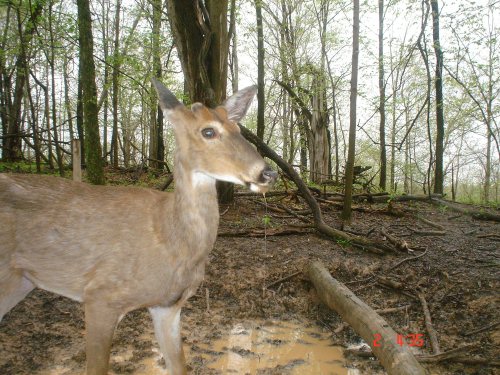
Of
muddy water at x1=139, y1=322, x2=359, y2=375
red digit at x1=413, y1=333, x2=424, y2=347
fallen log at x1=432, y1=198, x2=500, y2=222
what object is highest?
fallen log at x1=432, y1=198, x2=500, y2=222

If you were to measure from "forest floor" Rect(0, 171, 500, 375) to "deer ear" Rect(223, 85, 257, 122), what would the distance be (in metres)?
2.77

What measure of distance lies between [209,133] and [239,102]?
2.90ft

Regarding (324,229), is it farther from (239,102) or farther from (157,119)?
(157,119)

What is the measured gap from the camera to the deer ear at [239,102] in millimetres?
3760

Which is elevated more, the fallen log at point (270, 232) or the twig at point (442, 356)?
the fallen log at point (270, 232)

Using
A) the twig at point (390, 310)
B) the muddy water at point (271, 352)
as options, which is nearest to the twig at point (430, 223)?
the twig at point (390, 310)

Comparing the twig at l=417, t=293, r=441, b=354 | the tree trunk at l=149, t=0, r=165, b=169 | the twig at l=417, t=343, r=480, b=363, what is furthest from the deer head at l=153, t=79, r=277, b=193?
the tree trunk at l=149, t=0, r=165, b=169

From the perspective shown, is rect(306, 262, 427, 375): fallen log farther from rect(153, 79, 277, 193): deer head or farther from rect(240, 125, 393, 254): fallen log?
rect(153, 79, 277, 193): deer head

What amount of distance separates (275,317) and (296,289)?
70cm

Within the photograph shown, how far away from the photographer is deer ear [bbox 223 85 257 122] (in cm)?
376

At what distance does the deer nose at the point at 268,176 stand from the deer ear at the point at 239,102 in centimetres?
135

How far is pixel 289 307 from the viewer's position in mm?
5469

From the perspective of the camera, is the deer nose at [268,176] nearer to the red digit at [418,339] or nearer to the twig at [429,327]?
the twig at [429,327]

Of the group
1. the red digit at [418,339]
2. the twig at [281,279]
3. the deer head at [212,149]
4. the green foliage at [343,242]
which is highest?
the deer head at [212,149]
